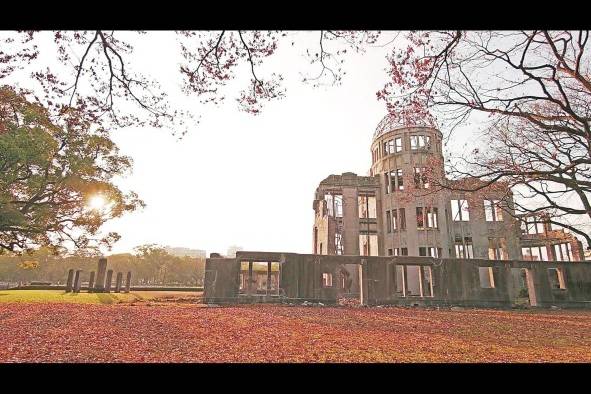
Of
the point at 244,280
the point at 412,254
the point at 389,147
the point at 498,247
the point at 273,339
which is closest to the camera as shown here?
the point at 273,339

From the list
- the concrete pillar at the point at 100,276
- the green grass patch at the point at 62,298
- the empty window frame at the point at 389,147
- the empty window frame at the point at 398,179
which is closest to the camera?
the green grass patch at the point at 62,298

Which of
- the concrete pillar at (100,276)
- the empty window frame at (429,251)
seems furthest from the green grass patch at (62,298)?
the empty window frame at (429,251)

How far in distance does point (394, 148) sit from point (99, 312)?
26652mm

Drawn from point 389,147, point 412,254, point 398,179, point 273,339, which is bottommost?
point 273,339

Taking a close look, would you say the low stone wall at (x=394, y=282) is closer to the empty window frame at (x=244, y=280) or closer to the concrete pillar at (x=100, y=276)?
the empty window frame at (x=244, y=280)

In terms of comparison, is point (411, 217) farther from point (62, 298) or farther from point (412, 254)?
point (62, 298)

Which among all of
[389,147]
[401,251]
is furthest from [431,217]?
[389,147]

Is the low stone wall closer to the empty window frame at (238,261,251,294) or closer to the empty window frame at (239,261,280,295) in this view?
the empty window frame at (239,261,280,295)

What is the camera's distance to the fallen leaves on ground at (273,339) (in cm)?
753

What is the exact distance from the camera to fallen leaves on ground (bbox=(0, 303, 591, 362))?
7531 millimetres

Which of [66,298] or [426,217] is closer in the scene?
[66,298]

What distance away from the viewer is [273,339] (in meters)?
9.47
